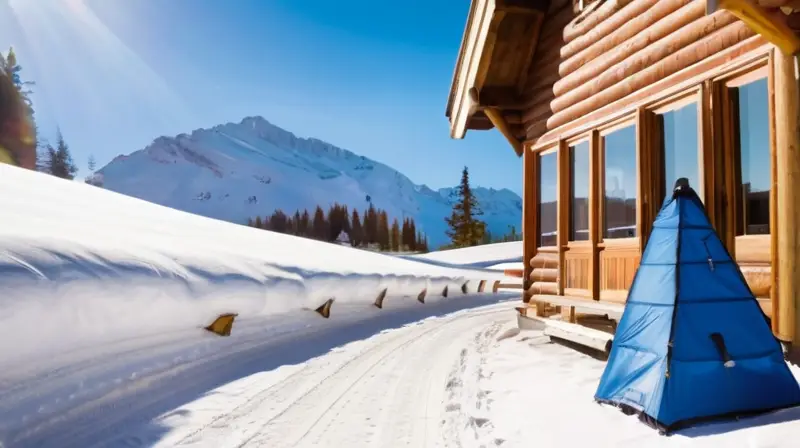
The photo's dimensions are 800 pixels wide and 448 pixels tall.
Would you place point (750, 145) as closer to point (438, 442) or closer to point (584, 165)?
point (584, 165)

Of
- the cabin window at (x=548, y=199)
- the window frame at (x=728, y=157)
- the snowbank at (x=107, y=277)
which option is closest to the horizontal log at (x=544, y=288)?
the cabin window at (x=548, y=199)

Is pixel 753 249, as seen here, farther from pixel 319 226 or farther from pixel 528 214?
pixel 319 226

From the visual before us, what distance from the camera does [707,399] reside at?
374cm

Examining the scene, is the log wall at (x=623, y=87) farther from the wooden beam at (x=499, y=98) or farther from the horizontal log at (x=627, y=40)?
the wooden beam at (x=499, y=98)

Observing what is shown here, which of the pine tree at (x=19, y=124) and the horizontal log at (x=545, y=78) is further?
the pine tree at (x=19, y=124)

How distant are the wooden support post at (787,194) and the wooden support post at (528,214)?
534 centimetres

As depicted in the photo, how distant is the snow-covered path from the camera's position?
13.5ft

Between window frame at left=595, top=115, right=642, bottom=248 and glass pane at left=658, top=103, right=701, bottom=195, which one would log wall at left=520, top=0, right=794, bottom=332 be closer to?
window frame at left=595, top=115, right=642, bottom=248

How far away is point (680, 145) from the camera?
251 inches

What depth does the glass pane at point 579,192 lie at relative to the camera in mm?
8367

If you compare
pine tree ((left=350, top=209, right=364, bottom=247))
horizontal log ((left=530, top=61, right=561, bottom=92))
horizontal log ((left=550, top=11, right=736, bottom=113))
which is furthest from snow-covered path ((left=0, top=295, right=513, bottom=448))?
pine tree ((left=350, top=209, right=364, bottom=247))

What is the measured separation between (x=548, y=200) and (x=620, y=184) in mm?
Result: 2127

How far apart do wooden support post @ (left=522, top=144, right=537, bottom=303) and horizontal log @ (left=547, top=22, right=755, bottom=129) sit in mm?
1385

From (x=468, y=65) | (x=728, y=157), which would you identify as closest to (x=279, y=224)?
(x=468, y=65)
